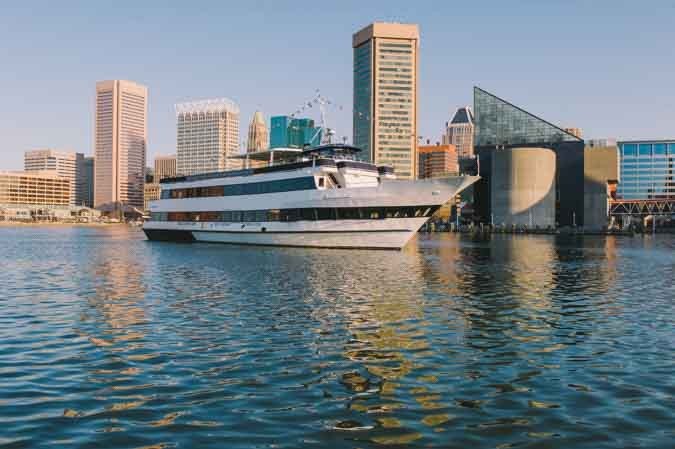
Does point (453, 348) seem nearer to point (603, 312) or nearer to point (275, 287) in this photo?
point (603, 312)

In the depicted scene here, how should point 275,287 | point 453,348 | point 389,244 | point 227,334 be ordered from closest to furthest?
1. point 453,348
2. point 227,334
3. point 275,287
4. point 389,244

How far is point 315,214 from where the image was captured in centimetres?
5131

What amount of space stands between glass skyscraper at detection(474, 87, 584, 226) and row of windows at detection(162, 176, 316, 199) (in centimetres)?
9779

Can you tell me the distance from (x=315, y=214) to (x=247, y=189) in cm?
974

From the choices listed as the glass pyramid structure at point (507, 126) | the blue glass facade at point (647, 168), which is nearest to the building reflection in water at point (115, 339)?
the glass pyramid structure at point (507, 126)

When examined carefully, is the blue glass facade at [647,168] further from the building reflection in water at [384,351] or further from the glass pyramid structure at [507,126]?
the building reflection in water at [384,351]

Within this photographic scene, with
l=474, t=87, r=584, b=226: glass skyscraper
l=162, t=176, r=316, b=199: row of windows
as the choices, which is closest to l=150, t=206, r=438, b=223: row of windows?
l=162, t=176, r=316, b=199: row of windows

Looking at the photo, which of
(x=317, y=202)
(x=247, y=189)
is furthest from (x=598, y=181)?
(x=317, y=202)

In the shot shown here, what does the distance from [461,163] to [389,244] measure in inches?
4665

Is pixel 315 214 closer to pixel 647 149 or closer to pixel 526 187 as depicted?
pixel 526 187

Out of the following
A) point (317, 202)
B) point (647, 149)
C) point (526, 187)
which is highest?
point (647, 149)

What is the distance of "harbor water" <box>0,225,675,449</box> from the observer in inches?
333

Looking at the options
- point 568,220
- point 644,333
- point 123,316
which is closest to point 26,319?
point 123,316

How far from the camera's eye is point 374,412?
928 cm
